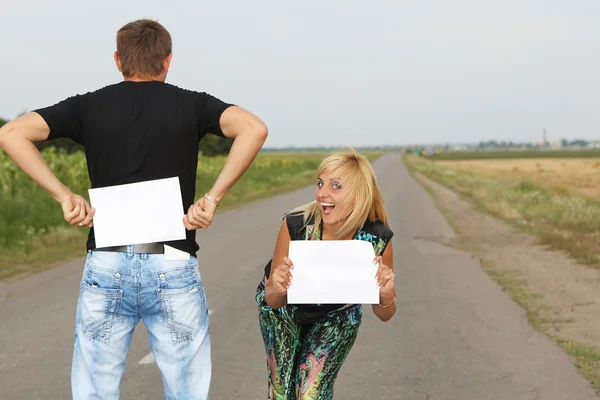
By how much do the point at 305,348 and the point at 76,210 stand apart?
1152 mm

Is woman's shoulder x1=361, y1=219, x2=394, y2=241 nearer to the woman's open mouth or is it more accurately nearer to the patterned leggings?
the woman's open mouth

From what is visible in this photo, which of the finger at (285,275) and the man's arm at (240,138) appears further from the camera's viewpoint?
the finger at (285,275)

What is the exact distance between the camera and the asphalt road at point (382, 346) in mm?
5195

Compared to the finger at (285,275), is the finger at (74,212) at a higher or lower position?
higher

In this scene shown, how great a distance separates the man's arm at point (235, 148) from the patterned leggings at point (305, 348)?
701 millimetres

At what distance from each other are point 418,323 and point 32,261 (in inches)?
259

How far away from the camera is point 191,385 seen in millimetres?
2877

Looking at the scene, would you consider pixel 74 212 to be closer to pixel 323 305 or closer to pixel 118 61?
pixel 118 61

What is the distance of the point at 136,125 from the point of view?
2.71 m

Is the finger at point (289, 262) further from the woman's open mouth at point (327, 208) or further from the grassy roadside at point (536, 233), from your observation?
the grassy roadside at point (536, 233)

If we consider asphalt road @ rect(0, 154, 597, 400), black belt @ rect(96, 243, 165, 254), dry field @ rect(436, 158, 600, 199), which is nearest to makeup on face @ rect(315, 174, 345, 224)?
black belt @ rect(96, 243, 165, 254)

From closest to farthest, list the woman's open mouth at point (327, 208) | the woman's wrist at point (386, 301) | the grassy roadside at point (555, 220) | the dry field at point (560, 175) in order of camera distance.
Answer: the woman's wrist at point (386, 301), the woman's open mouth at point (327, 208), the grassy roadside at point (555, 220), the dry field at point (560, 175)

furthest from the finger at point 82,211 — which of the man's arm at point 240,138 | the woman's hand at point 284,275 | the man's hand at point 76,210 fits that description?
the woman's hand at point 284,275

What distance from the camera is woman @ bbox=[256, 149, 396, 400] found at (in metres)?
3.10
